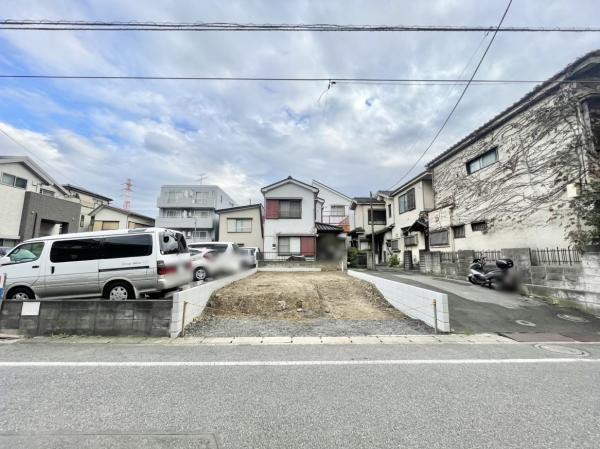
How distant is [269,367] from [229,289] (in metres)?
6.08

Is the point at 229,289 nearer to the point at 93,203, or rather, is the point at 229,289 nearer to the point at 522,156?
the point at 522,156

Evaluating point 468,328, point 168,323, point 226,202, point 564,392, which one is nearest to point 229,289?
point 168,323

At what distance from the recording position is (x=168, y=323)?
5.70 m

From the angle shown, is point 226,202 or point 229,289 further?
point 226,202

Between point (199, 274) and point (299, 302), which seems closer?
point (299, 302)

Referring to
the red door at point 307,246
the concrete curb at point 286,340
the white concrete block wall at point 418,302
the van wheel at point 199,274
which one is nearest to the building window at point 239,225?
the red door at point 307,246

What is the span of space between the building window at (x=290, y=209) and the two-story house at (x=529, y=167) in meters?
11.2

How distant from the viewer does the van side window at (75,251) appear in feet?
22.0

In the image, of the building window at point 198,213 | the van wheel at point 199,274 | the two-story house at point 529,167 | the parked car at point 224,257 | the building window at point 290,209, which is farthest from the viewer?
the building window at point 198,213

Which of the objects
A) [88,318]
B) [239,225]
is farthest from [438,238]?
[88,318]

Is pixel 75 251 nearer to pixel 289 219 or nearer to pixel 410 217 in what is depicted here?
pixel 289 219

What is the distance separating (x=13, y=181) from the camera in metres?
19.1

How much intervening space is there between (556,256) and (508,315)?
3539mm

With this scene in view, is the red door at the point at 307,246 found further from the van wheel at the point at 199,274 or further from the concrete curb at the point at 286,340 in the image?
the concrete curb at the point at 286,340
